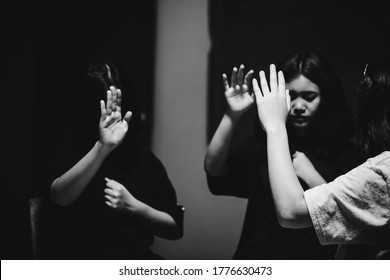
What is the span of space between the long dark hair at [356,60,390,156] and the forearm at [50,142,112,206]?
0.65 metres

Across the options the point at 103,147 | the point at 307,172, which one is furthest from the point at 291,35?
the point at 103,147

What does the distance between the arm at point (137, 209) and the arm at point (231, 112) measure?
225mm

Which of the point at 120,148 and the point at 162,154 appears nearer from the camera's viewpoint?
the point at 120,148

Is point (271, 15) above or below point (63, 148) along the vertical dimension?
above

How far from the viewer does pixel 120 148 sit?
1296mm

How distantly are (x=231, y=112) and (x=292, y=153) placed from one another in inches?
8.7

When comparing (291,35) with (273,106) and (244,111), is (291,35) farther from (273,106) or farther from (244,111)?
(273,106)

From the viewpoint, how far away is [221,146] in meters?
1.26

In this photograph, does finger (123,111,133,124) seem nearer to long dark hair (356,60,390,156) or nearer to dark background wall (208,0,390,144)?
dark background wall (208,0,390,144)

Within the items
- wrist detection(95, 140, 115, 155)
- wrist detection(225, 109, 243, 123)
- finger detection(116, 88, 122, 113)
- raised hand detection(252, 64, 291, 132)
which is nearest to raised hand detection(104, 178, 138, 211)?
wrist detection(95, 140, 115, 155)

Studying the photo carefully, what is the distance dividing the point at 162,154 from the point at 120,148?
17 cm

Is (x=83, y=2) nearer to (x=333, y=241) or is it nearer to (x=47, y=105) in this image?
(x=47, y=105)
